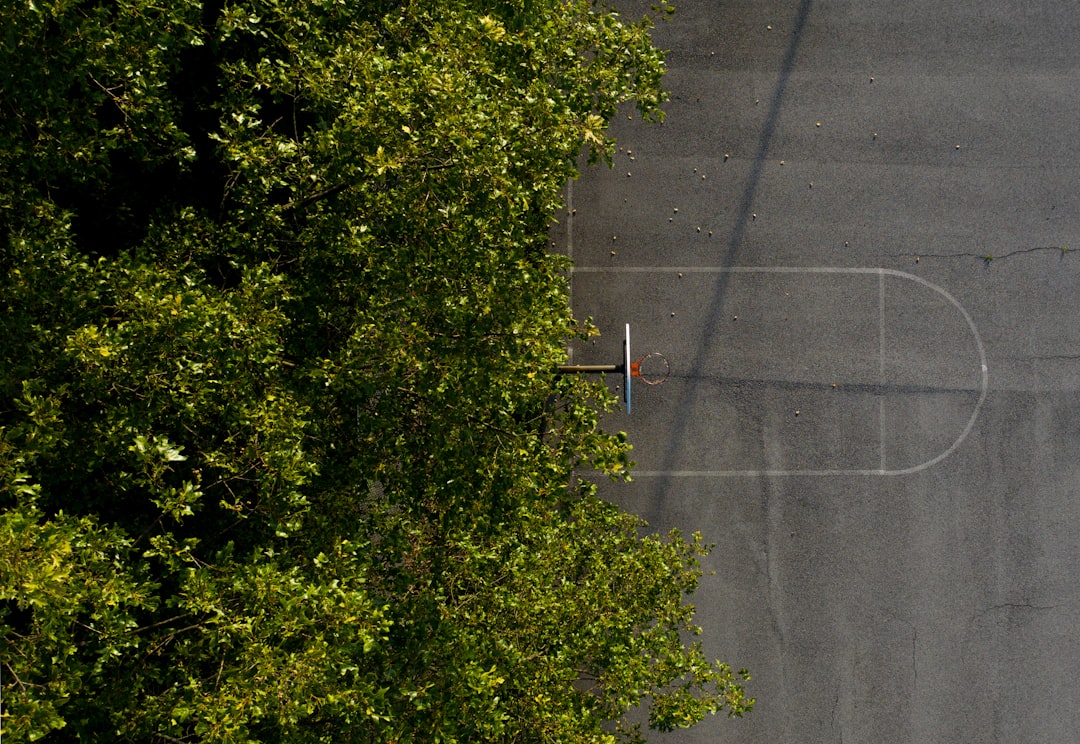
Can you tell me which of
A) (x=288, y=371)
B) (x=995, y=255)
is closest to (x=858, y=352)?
(x=995, y=255)

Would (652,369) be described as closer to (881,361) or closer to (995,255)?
(881,361)

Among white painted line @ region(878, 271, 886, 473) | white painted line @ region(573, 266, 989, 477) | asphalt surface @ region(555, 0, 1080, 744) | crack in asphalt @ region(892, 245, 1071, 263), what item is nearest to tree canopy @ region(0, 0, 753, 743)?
white painted line @ region(573, 266, 989, 477)

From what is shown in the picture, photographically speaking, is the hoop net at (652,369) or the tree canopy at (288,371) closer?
the tree canopy at (288,371)

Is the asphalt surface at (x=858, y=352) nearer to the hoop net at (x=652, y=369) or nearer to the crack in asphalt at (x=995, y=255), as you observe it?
the crack in asphalt at (x=995, y=255)

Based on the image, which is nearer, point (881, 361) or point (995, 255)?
point (881, 361)

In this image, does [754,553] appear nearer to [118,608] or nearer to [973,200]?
[973,200]

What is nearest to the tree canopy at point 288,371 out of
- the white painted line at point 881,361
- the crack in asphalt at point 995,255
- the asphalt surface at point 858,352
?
the asphalt surface at point 858,352
